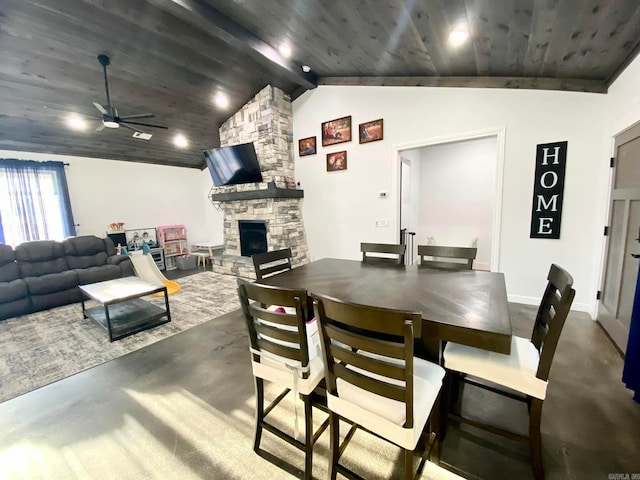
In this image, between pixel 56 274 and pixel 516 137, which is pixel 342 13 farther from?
pixel 56 274

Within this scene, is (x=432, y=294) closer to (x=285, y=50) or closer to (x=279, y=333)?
(x=279, y=333)

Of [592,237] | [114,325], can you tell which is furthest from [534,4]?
[114,325]

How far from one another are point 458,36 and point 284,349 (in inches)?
116

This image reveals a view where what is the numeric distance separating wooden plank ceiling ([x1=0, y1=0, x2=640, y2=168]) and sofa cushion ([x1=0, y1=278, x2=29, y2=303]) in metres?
2.33

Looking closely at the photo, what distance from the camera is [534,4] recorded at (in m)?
1.81

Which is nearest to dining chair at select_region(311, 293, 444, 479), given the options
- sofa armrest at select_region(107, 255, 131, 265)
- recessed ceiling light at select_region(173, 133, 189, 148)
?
sofa armrest at select_region(107, 255, 131, 265)

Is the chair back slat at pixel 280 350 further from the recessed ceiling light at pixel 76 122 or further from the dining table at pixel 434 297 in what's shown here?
the recessed ceiling light at pixel 76 122

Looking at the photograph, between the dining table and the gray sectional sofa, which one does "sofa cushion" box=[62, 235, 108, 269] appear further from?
the dining table

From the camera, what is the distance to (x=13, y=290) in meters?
3.49

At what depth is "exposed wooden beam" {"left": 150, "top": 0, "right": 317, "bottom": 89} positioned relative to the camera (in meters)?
2.61

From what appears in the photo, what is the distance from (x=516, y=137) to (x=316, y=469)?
3789 mm

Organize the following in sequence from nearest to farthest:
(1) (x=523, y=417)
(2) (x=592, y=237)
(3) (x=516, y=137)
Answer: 1. (1) (x=523, y=417)
2. (2) (x=592, y=237)
3. (3) (x=516, y=137)

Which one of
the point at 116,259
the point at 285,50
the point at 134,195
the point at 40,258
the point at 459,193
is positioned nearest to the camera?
the point at 285,50

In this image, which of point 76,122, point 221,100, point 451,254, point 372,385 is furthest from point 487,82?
point 76,122
